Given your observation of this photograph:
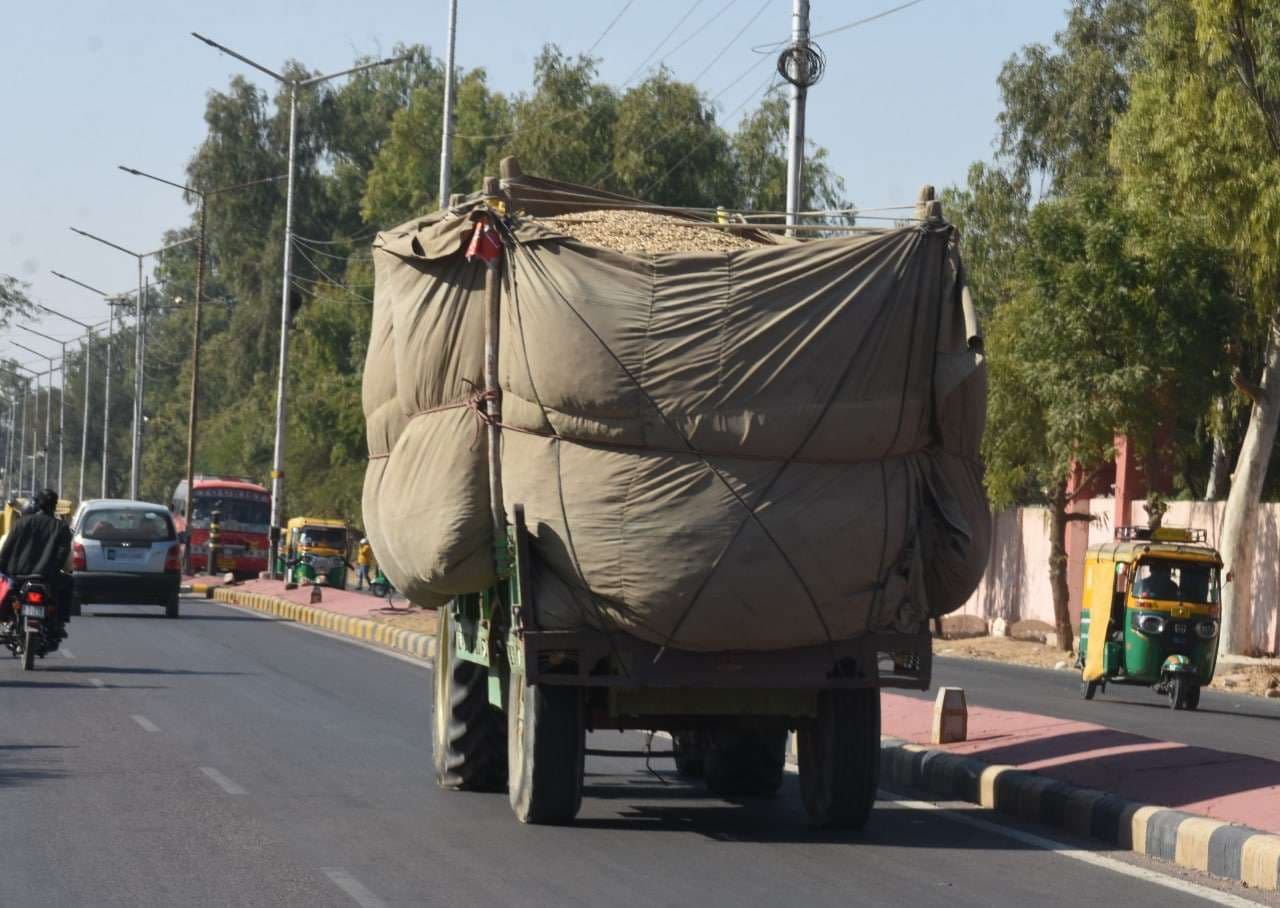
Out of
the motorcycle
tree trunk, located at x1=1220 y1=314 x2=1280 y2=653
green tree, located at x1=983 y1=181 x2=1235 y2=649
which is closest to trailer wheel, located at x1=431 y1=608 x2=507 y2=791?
the motorcycle

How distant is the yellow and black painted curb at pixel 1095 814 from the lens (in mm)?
9836

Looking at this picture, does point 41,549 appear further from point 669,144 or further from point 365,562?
point 669,144

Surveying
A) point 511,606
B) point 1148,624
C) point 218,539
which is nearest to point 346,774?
point 511,606

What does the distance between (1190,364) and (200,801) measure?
2465 centimetres

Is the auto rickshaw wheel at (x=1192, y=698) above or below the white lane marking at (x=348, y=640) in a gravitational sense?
above

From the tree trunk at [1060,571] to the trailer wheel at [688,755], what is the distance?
24368 mm

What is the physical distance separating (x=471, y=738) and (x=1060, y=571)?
86.8ft

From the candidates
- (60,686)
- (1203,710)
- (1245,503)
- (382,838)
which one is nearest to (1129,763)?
(382,838)

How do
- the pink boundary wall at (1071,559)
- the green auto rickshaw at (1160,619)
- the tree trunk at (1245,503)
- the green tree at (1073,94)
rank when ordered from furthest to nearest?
the green tree at (1073,94) < the pink boundary wall at (1071,559) < the tree trunk at (1245,503) < the green auto rickshaw at (1160,619)

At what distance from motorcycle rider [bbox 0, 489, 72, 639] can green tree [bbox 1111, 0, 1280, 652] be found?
17.4m

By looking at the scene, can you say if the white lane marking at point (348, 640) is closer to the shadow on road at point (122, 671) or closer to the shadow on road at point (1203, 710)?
the shadow on road at point (122, 671)

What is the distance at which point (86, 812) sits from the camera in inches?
439

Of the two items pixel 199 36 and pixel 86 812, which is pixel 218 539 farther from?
pixel 86 812

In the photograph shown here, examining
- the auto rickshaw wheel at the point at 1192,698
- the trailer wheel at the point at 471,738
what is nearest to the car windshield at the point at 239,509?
the auto rickshaw wheel at the point at 1192,698
